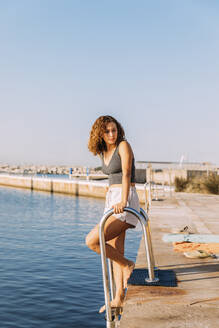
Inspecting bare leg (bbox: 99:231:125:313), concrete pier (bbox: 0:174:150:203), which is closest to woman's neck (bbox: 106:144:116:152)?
bare leg (bbox: 99:231:125:313)

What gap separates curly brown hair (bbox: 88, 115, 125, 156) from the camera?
4109 mm

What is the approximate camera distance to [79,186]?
4666 cm

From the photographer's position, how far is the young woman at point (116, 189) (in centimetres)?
387

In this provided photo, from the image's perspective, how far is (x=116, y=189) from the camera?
4031mm

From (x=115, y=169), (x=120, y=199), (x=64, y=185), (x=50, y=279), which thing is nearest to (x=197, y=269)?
(x=120, y=199)

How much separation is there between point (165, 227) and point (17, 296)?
3.80m

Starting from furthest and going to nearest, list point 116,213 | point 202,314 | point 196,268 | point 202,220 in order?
1. point 202,220
2. point 196,268
3. point 116,213
4. point 202,314

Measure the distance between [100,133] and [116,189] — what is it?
627mm

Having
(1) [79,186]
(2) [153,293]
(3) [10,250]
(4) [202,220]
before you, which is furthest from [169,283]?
(1) [79,186]

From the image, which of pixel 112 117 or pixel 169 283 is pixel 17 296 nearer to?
pixel 169 283

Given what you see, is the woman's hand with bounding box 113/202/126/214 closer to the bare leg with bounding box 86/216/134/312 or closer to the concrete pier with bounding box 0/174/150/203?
the bare leg with bounding box 86/216/134/312

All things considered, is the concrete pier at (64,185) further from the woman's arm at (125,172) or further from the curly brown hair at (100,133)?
the woman's arm at (125,172)

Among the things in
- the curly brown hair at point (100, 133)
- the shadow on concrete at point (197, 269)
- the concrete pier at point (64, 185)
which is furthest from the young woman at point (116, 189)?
the concrete pier at point (64, 185)

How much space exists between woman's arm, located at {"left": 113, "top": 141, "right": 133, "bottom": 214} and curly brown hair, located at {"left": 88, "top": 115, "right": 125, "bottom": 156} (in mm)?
215
